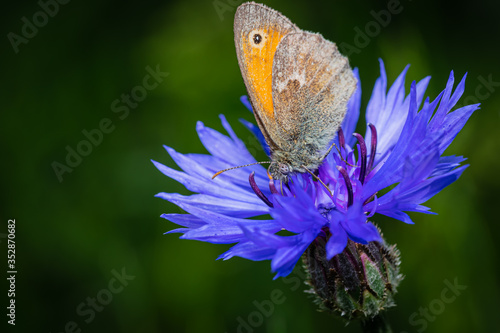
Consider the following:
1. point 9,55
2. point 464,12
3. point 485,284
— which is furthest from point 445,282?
point 9,55

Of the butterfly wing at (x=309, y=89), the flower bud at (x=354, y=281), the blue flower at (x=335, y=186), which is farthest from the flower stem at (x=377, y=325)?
the butterfly wing at (x=309, y=89)

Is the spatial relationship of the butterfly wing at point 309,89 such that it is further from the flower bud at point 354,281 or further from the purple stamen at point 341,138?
the flower bud at point 354,281

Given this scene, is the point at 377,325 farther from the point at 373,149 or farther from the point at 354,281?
the point at 373,149

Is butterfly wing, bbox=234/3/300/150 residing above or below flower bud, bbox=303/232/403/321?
above

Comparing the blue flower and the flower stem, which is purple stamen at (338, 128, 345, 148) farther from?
the flower stem

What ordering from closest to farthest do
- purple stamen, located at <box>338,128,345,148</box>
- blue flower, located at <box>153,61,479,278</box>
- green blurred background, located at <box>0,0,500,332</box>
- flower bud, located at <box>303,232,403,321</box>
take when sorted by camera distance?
blue flower, located at <box>153,61,479,278</box>
flower bud, located at <box>303,232,403,321</box>
purple stamen, located at <box>338,128,345,148</box>
green blurred background, located at <box>0,0,500,332</box>

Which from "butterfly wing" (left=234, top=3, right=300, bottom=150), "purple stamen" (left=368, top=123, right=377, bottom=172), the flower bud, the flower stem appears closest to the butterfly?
"butterfly wing" (left=234, top=3, right=300, bottom=150)
